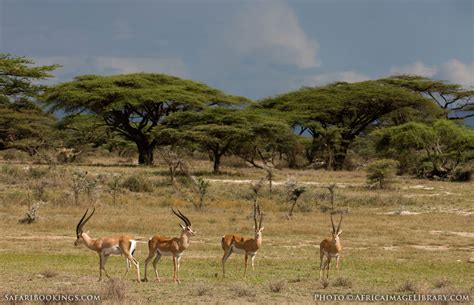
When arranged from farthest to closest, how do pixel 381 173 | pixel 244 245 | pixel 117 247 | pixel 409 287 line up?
pixel 381 173 → pixel 244 245 → pixel 117 247 → pixel 409 287

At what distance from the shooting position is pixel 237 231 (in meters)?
22.1

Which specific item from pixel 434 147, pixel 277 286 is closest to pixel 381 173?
pixel 434 147

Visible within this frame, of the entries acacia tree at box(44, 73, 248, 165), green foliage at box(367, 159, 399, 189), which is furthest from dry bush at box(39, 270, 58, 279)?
acacia tree at box(44, 73, 248, 165)

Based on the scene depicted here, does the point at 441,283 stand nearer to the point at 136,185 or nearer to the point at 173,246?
the point at 173,246

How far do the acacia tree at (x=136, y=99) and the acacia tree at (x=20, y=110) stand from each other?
1.93m

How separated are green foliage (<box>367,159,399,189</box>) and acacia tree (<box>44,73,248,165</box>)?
61.0ft

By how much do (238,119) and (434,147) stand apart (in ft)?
48.1

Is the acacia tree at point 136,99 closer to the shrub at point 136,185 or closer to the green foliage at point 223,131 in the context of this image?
the green foliage at point 223,131

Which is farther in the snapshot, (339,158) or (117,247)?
(339,158)

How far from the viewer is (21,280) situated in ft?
42.2

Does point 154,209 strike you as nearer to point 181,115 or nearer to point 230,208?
point 230,208

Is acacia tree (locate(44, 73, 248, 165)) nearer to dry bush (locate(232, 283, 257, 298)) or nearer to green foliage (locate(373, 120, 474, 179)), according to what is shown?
green foliage (locate(373, 120, 474, 179))

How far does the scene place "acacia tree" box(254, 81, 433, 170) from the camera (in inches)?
2285

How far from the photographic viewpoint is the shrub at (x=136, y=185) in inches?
1334
